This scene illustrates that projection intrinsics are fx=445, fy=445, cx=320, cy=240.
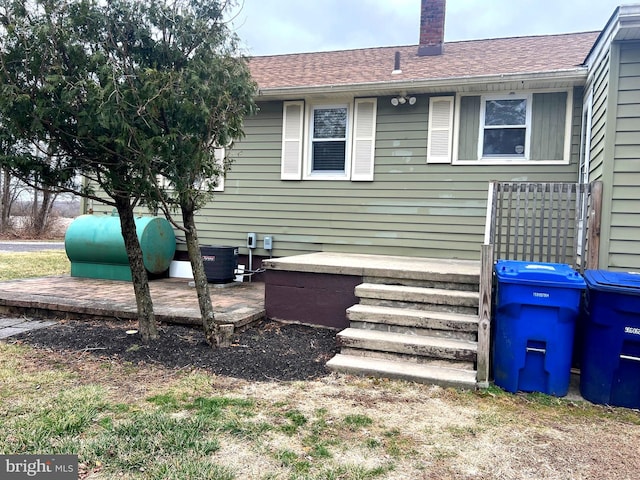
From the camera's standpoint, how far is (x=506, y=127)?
21.1ft

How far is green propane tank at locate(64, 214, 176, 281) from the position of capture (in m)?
7.13

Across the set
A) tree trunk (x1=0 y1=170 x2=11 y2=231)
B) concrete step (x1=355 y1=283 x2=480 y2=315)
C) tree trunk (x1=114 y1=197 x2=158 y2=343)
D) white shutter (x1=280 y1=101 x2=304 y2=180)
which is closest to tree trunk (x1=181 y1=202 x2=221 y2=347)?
tree trunk (x1=114 y1=197 x2=158 y2=343)

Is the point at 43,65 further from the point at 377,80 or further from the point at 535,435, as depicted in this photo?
the point at 377,80

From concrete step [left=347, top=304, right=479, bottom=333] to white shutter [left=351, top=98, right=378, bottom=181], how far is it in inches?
125

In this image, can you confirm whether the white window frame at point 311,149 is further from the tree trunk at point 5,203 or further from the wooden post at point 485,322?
the tree trunk at point 5,203

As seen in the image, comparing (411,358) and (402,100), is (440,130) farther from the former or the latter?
(411,358)

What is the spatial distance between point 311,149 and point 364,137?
93cm

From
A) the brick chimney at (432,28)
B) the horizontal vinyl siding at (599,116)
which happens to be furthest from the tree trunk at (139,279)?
the brick chimney at (432,28)

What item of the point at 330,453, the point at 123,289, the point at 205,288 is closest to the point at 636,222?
the point at 330,453

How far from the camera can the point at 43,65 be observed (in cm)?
336

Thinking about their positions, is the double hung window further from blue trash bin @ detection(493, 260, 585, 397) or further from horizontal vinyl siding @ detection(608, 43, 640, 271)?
blue trash bin @ detection(493, 260, 585, 397)

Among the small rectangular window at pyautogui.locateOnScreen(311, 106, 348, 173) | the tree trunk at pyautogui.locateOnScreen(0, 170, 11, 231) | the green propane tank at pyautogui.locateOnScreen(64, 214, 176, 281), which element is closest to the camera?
the green propane tank at pyautogui.locateOnScreen(64, 214, 176, 281)

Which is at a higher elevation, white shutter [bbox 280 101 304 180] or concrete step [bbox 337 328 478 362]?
white shutter [bbox 280 101 304 180]

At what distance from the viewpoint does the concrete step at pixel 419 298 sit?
421 centimetres
